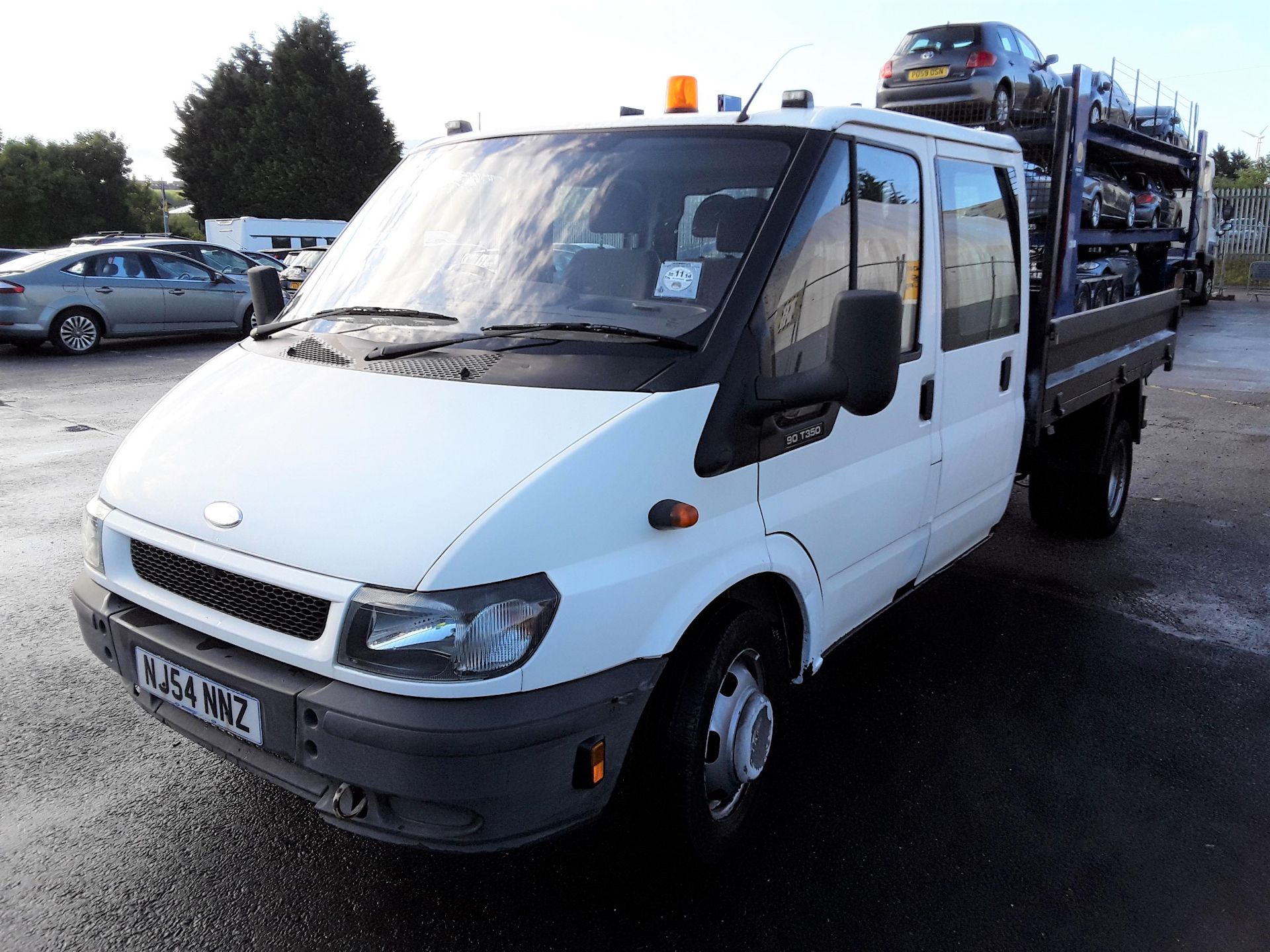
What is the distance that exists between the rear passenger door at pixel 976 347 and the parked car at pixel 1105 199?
1376mm

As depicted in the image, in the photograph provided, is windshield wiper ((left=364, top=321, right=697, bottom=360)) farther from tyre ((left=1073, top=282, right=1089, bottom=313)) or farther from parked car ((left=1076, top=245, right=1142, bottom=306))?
parked car ((left=1076, top=245, right=1142, bottom=306))

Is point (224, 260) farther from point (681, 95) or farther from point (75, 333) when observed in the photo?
point (681, 95)

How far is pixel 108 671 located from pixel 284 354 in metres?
1.86

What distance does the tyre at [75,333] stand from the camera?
44.5ft

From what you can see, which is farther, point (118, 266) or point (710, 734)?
point (118, 266)

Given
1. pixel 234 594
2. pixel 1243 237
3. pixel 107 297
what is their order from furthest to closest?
pixel 1243 237, pixel 107 297, pixel 234 594

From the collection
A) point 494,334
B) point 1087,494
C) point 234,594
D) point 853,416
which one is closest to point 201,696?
point 234,594

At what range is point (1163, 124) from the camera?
8.62 metres

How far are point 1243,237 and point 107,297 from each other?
29.8m

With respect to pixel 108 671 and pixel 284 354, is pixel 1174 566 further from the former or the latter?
pixel 108 671

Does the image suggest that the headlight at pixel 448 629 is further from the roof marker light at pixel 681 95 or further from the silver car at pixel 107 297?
the silver car at pixel 107 297

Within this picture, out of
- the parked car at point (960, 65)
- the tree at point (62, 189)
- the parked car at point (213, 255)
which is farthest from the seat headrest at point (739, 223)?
the tree at point (62, 189)

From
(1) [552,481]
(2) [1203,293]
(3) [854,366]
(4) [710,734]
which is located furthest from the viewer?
(2) [1203,293]

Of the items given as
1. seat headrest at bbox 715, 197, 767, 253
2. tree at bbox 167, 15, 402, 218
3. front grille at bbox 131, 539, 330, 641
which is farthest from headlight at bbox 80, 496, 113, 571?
tree at bbox 167, 15, 402, 218
